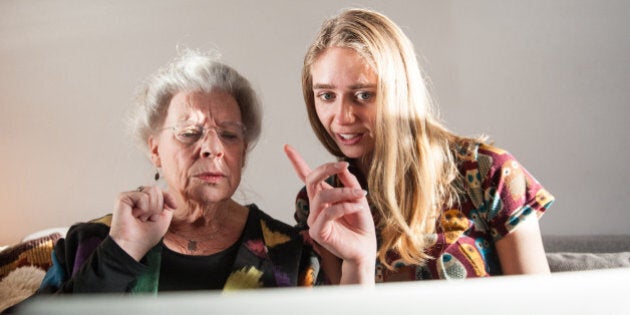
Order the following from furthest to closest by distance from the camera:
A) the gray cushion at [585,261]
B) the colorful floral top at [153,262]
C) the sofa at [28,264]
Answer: the gray cushion at [585,261] → the sofa at [28,264] → the colorful floral top at [153,262]

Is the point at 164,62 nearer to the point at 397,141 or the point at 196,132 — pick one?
the point at 196,132

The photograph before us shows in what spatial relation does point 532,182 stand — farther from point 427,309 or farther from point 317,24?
point 427,309

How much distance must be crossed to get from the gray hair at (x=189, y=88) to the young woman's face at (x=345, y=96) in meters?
0.09

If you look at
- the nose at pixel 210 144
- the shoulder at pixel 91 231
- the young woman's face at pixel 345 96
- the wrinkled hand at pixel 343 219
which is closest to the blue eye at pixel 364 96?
the young woman's face at pixel 345 96

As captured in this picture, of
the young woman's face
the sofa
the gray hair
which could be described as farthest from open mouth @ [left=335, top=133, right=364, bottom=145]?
the sofa

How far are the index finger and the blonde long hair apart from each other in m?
0.04

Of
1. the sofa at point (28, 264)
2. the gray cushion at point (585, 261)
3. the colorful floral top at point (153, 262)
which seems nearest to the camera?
the colorful floral top at point (153, 262)

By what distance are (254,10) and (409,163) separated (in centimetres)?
32

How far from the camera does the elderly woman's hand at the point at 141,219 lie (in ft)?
3.09

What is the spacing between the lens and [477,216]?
1.02 metres

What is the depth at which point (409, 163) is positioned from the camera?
1.04 meters

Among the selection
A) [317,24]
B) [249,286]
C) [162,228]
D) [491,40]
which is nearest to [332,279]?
[249,286]

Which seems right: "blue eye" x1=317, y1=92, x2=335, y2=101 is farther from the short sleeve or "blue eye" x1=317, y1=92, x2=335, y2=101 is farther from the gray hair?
the short sleeve

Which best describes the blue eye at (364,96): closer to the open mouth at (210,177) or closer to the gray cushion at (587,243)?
the open mouth at (210,177)
